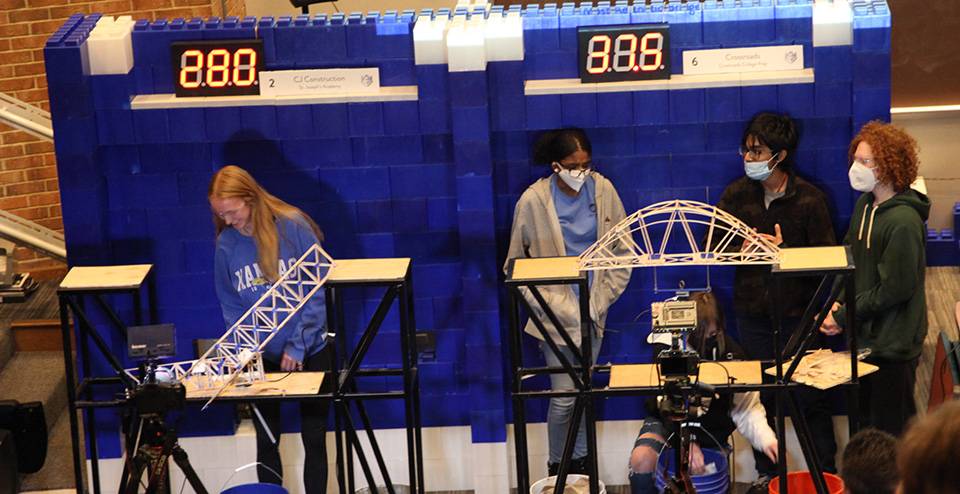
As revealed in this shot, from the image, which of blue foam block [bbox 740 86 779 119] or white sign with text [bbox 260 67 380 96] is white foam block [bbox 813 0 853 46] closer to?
blue foam block [bbox 740 86 779 119]

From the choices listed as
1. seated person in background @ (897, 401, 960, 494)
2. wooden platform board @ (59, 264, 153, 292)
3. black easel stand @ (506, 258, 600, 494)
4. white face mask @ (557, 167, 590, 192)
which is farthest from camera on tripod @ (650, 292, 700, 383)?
seated person in background @ (897, 401, 960, 494)

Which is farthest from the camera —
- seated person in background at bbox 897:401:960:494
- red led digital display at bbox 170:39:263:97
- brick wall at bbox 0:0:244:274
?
brick wall at bbox 0:0:244:274

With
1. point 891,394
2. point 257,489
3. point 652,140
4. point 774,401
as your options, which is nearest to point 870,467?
point 891,394

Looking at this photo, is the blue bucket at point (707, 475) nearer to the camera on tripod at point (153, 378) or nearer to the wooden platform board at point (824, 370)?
the wooden platform board at point (824, 370)

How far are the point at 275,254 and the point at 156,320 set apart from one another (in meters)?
0.69

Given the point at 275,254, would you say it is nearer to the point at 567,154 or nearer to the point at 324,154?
the point at 324,154

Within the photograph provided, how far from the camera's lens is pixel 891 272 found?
6305 millimetres

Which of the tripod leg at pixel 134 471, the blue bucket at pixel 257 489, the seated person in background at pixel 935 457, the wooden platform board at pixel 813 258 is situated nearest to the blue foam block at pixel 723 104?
the wooden platform board at pixel 813 258

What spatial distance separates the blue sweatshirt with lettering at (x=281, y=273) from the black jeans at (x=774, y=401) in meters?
1.91

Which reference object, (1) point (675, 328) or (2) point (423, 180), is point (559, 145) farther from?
(1) point (675, 328)

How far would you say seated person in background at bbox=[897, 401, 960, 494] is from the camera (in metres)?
2.69

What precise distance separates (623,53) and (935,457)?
13.4 feet

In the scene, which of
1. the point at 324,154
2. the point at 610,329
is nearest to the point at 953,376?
the point at 610,329

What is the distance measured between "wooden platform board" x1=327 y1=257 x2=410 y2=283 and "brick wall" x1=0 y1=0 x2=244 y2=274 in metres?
3.54
